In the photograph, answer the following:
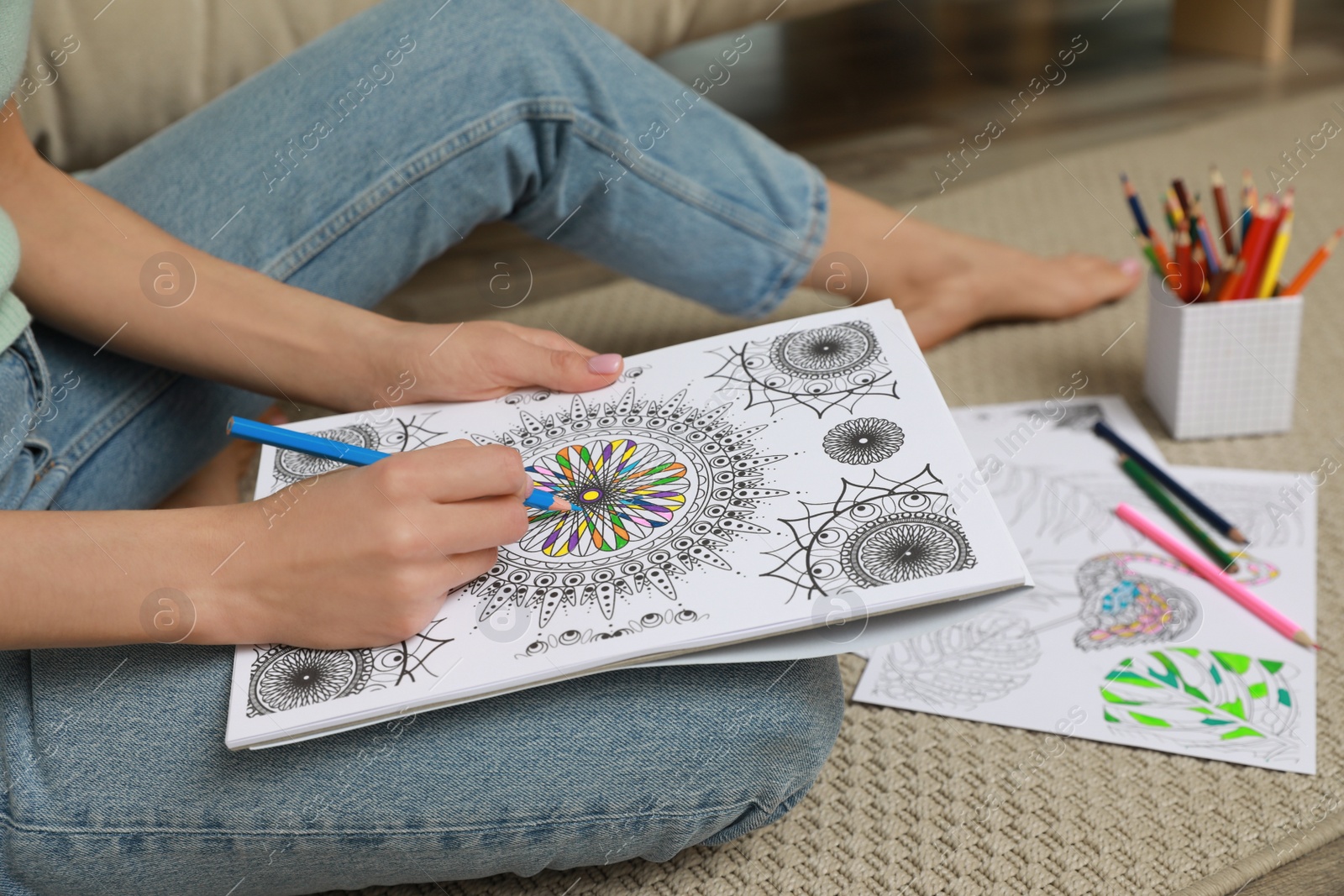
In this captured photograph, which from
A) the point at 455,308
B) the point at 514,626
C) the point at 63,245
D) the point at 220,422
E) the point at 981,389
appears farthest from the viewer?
the point at 455,308

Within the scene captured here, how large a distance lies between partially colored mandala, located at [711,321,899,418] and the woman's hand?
0.23ft

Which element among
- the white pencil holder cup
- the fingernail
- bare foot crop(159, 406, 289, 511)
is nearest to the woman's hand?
the fingernail

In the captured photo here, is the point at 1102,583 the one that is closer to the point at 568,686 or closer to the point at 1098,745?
the point at 1098,745

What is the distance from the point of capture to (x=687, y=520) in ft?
1.69

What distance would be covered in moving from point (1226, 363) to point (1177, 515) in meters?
0.15

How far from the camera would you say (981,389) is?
0.95 metres

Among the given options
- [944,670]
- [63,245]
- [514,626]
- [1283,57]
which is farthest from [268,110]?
[1283,57]

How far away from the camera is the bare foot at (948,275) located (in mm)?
919

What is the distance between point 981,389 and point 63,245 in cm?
70

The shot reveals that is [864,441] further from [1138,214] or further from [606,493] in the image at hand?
[1138,214]

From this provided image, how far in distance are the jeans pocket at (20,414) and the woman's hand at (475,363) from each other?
0.57 ft

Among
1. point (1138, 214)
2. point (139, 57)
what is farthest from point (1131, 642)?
point (139, 57)

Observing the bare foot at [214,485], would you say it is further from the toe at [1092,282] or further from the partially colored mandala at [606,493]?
the toe at [1092,282]

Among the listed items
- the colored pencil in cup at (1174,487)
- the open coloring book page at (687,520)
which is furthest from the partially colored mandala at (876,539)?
the colored pencil in cup at (1174,487)
